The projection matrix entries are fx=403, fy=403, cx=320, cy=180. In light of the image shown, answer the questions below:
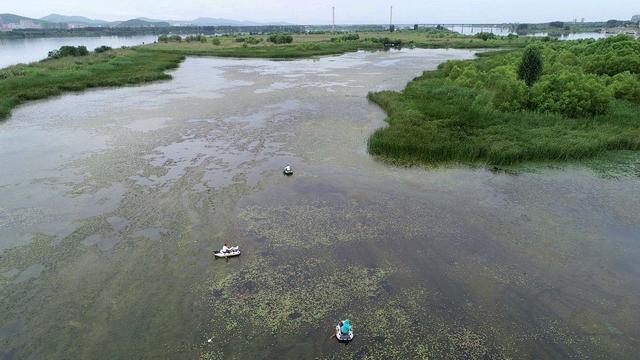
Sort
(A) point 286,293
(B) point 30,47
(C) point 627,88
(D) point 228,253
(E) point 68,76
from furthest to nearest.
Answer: (B) point 30,47, (E) point 68,76, (C) point 627,88, (D) point 228,253, (A) point 286,293

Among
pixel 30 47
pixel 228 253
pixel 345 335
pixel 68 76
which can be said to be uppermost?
pixel 30 47

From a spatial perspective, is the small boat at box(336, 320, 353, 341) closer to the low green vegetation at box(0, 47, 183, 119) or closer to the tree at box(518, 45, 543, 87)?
the tree at box(518, 45, 543, 87)

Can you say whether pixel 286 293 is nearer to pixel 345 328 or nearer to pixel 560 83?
pixel 345 328

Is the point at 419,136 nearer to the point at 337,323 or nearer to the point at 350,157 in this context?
the point at 350,157

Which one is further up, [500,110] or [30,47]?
[30,47]

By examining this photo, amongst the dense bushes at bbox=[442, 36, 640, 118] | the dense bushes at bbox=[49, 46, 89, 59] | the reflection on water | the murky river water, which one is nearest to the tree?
the dense bushes at bbox=[442, 36, 640, 118]

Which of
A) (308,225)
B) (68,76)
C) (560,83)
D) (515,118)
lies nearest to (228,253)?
(308,225)

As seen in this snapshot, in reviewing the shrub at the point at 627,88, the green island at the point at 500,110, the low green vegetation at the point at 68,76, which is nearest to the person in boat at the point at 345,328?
the green island at the point at 500,110
